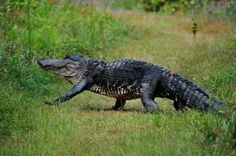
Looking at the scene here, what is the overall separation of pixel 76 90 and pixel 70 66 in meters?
0.60

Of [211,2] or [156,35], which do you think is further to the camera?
[211,2]

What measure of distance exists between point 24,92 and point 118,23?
33.0 ft

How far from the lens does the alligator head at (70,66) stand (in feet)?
32.0

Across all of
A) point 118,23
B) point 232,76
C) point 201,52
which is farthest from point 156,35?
point 232,76

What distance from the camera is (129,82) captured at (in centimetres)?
934

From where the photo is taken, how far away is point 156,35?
19109mm

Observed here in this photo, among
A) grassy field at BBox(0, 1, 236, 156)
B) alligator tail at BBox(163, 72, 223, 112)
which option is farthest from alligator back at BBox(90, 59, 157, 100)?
alligator tail at BBox(163, 72, 223, 112)

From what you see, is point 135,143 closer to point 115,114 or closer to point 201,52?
point 115,114

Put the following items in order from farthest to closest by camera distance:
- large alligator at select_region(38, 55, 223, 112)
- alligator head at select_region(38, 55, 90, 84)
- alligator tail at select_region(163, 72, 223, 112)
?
alligator head at select_region(38, 55, 90, 84) < large alligator at select_region(38, 55, 223, 112) < alligator tail at select_region(163, 72, 223, 112)

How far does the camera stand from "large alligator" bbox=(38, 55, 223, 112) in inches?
348

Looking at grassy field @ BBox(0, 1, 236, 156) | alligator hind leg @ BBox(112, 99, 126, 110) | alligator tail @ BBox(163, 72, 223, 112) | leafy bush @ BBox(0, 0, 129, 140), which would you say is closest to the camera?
grassy field @ BBox(0, 1, 236, 156)

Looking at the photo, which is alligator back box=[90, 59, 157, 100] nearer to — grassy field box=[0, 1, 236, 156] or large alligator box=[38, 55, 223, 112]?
large alligator box=[38, 55, 223, 112]

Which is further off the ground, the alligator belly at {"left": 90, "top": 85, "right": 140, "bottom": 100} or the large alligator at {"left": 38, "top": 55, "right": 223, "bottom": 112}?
the large alligator at {"left": 38, "top": 55, "right": 223, "bottom": 112}

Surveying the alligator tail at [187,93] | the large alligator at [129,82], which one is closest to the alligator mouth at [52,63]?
the large alligator at [129,82]
